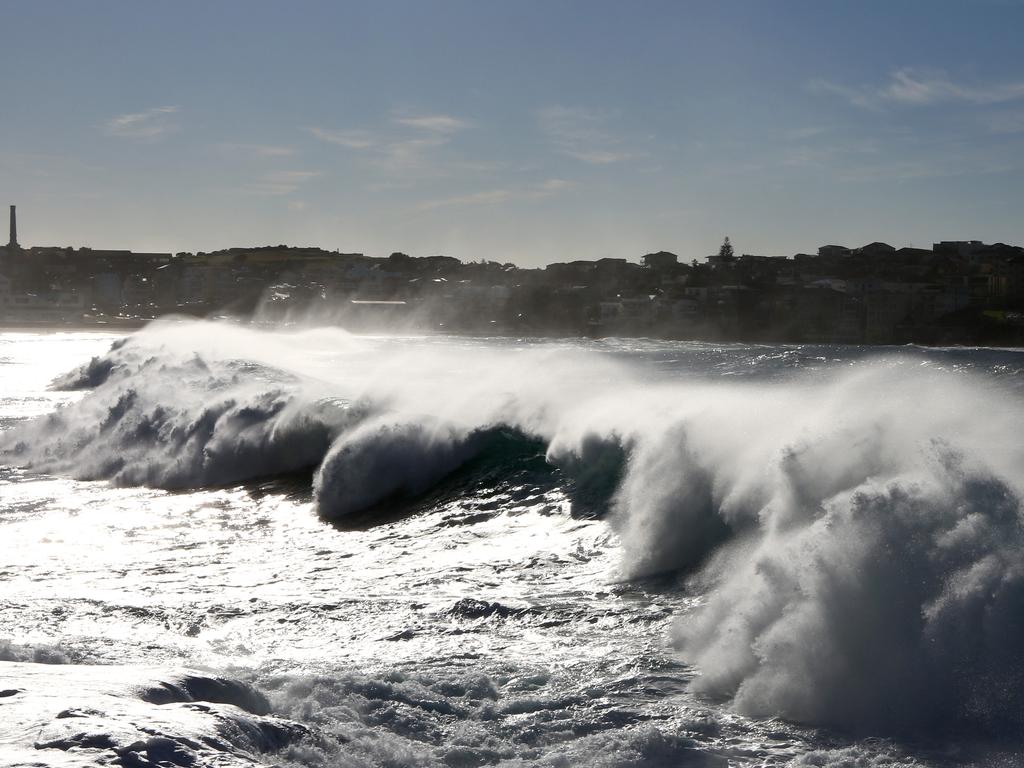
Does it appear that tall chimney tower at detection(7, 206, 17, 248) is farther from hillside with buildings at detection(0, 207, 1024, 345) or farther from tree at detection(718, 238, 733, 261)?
tree at detection(718, 238, 733, 261)

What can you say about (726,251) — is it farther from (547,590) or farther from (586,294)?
(547,590)

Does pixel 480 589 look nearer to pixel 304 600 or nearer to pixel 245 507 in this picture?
pixel 304 600

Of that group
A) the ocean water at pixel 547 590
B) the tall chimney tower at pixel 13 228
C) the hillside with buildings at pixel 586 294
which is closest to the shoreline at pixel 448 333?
the hillside with buildings at pixel 586 294

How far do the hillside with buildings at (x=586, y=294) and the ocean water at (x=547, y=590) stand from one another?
7453 cm

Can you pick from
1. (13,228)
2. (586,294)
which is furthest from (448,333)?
(13,228)

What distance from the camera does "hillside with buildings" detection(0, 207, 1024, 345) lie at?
292ft

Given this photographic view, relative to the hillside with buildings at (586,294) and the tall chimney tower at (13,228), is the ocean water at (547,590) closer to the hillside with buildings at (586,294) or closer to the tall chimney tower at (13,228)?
the hillside with buildings at (586,294)

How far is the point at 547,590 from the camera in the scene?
10.3 meters

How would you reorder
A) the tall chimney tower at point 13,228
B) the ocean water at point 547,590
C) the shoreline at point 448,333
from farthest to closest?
the tall chimney tower at point 13,228, the shoreline at point 448,333, the ocean water at point 547,590

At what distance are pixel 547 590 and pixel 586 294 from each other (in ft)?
322

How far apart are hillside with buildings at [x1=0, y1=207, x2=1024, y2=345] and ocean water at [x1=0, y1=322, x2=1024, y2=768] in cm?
7453

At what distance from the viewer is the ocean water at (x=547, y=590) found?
673cm

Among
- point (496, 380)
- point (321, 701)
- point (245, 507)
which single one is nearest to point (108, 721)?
point (321, 701)

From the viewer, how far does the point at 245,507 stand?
1555cm
